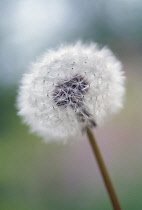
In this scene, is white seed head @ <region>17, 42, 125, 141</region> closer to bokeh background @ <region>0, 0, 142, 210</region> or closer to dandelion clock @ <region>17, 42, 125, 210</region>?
dandelion clock @ <region>17, 42, 125, 210</region>

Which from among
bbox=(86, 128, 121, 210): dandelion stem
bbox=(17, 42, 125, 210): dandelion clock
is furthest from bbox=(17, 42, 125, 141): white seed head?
bbox=(86, 128, 121, 210): dandelion stem

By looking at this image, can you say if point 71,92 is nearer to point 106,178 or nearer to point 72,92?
point 72,92

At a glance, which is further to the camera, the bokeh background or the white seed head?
the bokeh background

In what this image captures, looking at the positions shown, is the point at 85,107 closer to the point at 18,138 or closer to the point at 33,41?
the point at 18,138

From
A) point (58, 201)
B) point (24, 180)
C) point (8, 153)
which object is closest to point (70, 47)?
point (58, 201)

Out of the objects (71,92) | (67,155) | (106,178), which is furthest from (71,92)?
(67,155)

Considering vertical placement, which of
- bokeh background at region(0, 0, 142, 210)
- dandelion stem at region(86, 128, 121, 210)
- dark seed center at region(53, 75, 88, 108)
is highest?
bokeh background at region(0, 0, 142, 210)

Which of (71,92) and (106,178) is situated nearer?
(106,178)

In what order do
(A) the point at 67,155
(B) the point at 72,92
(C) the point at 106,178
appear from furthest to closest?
(A) the point at 67,155 < (B) the point at 72,92 < (C) the point at 106,178
